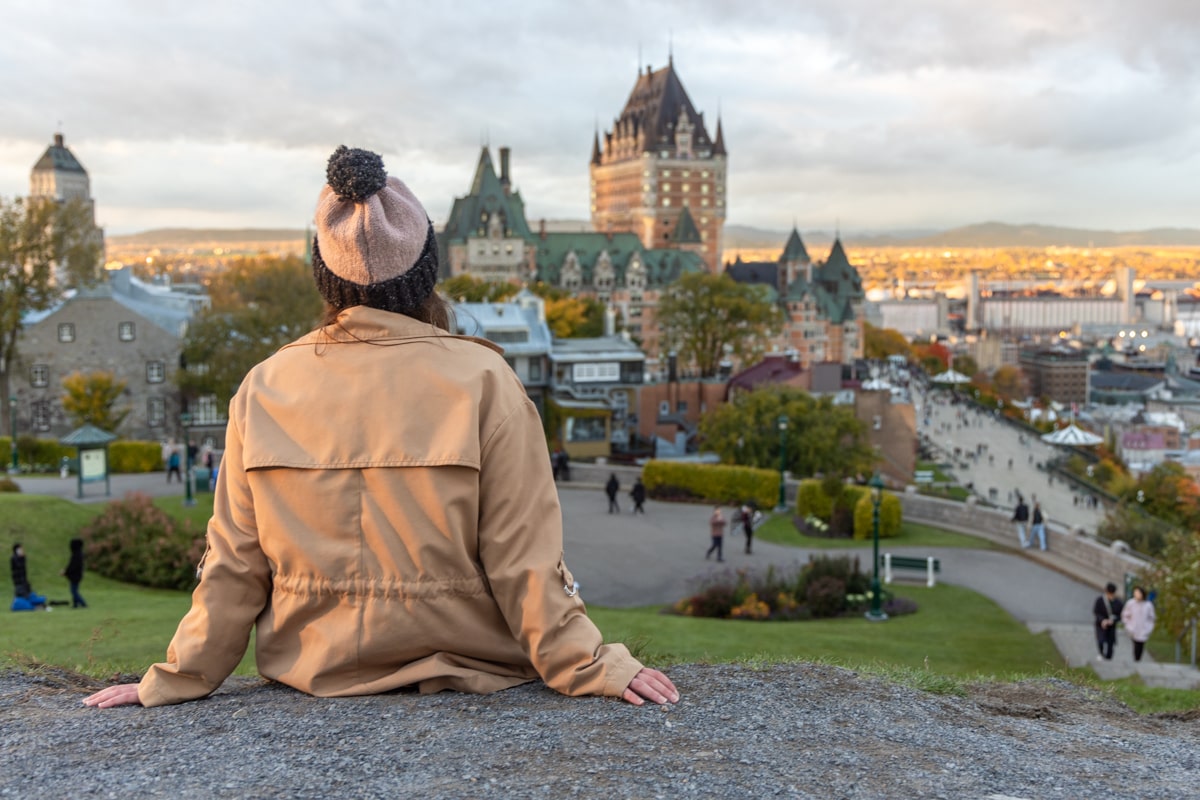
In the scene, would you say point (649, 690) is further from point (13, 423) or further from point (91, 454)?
point (13, 423)

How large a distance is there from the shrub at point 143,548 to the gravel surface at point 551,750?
12.7 metres

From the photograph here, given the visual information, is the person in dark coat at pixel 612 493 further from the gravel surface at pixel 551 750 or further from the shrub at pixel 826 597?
the gravel surface at pixel 551 750

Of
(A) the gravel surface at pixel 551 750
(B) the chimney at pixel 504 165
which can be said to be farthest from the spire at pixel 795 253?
(A) the gravel surface at pixel 551 750

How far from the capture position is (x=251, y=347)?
3838 cm

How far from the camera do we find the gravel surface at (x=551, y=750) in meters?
3.45

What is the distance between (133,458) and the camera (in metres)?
30.4

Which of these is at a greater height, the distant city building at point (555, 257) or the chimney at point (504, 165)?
the chimney at point (504, 165)

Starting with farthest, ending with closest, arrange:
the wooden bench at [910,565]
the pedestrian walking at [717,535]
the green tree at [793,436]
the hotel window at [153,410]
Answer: the hotel window at [153,410] < the green tree at [793,436] < the pedestrian walking at [717,535] < the wooden bench at [910,565]

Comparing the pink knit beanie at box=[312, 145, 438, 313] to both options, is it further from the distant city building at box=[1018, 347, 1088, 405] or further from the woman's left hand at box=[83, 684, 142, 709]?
the distant city building at box=[1018, 347, 1088, 405]

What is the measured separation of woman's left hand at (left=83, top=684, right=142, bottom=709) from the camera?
13.4ft

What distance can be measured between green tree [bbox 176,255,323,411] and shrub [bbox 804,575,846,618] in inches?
934

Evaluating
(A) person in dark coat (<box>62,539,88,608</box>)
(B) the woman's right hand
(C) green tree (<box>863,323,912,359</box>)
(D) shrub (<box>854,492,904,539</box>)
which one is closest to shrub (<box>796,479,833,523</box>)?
(D) shrub (<box>854,492,904,539</box>)

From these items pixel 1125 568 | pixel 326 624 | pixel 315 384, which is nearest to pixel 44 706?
pixel 326 624

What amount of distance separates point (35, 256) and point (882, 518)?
28116mm
